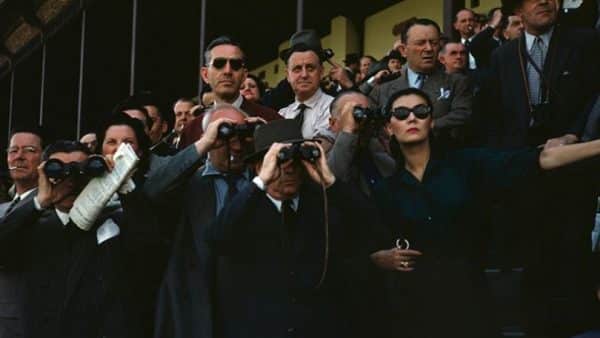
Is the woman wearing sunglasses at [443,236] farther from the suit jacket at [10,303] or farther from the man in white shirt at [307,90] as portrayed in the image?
the suit jacket at [10,303]

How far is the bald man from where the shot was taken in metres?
3.84

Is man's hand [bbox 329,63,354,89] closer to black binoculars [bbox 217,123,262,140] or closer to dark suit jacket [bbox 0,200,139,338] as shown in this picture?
black binoculars [bbox 217,123,262,140]

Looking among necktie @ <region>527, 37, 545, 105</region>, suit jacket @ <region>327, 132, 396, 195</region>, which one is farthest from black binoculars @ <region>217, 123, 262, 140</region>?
necktie @ <region>527, 37, 545, 105</region>

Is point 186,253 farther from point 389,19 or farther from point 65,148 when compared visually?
A: point 389,19

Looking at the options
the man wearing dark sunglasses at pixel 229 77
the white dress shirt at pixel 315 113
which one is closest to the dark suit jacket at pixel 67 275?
the man wearing dark sunglasses at pixel 229 77

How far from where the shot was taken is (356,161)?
4.38 metres

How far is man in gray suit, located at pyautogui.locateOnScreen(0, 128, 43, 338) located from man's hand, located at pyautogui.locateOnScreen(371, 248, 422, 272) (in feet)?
6.57

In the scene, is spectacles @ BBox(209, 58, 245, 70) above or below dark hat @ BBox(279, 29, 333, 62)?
below

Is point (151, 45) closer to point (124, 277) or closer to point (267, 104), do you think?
point (267, 104)

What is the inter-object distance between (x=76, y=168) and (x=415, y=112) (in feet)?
5.05

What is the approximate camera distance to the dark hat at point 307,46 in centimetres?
558

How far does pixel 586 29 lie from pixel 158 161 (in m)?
2.27

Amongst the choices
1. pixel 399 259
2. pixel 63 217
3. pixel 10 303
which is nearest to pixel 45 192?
pixel 63 217

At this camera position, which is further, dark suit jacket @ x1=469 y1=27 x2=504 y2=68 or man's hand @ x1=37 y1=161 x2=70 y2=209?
dark suit jacket @ x1=469 y1=27 x2=504 y2=68
